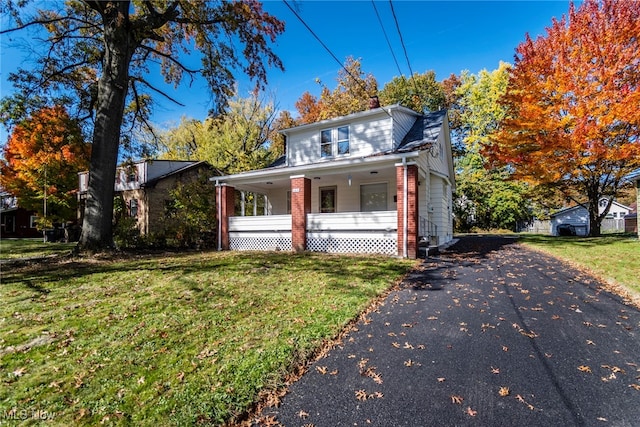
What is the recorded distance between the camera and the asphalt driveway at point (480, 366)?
2.75m

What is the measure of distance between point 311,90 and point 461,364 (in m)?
32.8

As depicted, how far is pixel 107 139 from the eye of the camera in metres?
11.3

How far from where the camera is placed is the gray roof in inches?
524

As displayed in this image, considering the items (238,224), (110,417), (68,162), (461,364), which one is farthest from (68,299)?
(68,162)

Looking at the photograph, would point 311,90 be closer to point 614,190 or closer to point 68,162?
point 68,162

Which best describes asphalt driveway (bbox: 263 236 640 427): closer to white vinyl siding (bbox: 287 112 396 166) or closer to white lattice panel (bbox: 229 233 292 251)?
white lattice panel (bbox: 229 233 292 251)

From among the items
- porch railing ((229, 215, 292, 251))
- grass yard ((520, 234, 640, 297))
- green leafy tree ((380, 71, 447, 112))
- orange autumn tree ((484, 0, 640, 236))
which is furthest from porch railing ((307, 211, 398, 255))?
green leafy tree ((380, 71, 447, 112))

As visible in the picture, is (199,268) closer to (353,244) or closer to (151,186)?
(353,244)

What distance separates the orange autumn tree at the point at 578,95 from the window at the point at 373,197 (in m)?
7.21

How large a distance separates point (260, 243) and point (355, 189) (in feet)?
16.9

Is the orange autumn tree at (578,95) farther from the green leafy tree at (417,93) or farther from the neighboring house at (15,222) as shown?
the neighboring house at (15,222)

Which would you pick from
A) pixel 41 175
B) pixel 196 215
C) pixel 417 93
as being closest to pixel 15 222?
pixel 41 175

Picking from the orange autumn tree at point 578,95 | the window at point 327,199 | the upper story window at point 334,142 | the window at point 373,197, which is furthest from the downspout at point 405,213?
the orange autumn tree at point 578,95

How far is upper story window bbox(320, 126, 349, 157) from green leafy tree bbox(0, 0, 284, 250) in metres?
3.80
